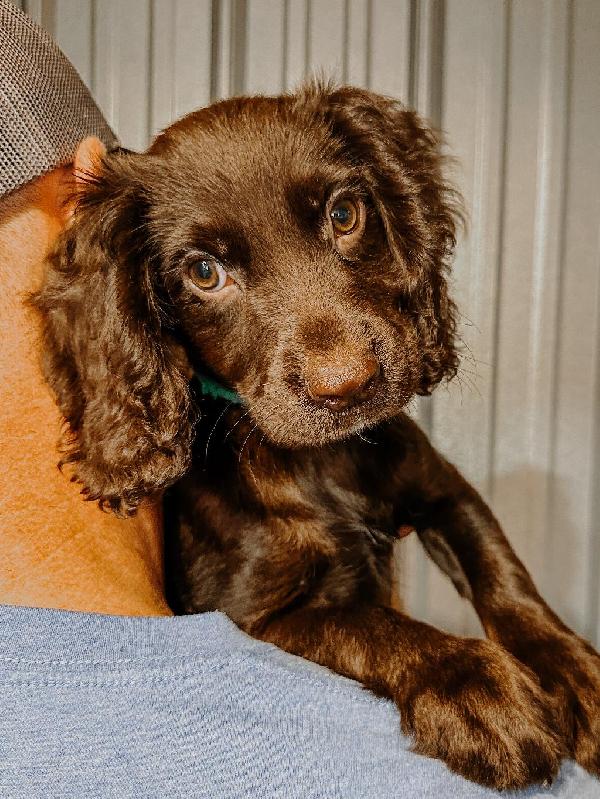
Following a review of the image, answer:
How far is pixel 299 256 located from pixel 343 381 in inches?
10.4

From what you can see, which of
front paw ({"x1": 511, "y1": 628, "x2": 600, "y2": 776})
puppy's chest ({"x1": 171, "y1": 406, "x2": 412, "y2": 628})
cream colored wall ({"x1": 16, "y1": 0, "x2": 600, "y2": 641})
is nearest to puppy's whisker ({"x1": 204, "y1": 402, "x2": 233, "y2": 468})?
puppy's chest ({"x1": 171, "y1": 406, "x2": 412, "y2": 628})

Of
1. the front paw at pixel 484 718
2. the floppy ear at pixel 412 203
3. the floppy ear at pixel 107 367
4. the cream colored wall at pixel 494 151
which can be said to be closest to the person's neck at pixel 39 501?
the floppy ear at pixel 107 367

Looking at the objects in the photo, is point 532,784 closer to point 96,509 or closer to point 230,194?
point 96,509

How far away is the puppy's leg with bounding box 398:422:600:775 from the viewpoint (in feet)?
3.26

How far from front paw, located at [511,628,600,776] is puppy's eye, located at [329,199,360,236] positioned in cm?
68

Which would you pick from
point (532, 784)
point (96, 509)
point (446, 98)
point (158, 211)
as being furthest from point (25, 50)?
point (446, 98)

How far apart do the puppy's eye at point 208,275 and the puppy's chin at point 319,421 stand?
0.21m

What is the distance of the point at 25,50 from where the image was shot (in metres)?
0.93

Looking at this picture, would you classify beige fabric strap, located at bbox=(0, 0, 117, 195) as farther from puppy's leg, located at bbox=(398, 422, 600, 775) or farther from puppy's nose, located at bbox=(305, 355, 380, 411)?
puppy's leg, located at bbox=(398, 422, 600, 775)

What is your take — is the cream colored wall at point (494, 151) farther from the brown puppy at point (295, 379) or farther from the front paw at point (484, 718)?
the front paw at point (484, 718)

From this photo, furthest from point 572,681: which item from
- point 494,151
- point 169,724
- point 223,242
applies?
point 494,151

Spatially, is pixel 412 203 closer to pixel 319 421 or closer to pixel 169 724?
pixel 319 421

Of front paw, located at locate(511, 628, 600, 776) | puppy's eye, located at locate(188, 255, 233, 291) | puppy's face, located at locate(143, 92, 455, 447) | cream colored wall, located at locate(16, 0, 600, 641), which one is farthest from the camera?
cream colored wall, located at locate(16, 0, 600, 641)

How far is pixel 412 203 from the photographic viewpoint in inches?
48.3
